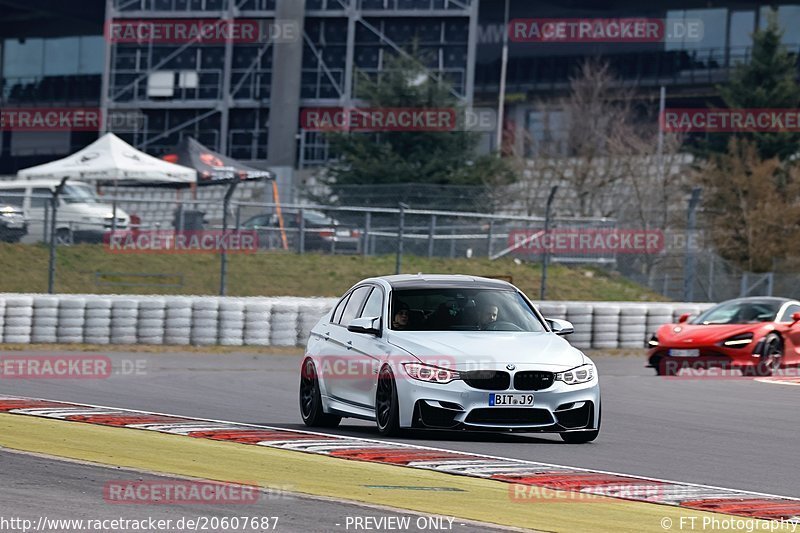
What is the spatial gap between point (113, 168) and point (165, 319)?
34.1ft

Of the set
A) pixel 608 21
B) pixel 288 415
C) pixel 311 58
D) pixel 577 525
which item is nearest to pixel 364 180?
pixel 311 58

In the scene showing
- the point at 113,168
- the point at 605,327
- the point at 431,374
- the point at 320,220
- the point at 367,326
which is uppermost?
the point at 113,168

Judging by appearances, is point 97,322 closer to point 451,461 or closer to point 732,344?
point 732,344

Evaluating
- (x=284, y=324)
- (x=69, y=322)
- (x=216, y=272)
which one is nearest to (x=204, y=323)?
(x=284, y=324)

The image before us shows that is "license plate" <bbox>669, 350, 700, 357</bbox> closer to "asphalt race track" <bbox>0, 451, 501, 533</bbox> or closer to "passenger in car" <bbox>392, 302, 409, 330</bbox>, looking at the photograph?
"passenger in car" <bbox>392, 302, 409, 330</bbox>

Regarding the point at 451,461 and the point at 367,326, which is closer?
the point at 451,461

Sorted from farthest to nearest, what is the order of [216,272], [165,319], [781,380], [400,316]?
[216,272] < [165,319] < [781,380] < [400,316]

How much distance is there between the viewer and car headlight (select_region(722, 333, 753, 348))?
789 inches

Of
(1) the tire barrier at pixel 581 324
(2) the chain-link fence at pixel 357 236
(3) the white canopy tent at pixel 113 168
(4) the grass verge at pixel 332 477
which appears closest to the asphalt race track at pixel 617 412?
(4) the grass verge at pixel 332 477

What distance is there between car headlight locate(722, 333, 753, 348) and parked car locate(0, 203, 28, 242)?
1244 centimetres

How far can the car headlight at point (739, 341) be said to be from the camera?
20.0 metres

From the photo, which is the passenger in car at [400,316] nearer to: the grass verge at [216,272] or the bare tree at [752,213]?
the grass verge at [216,272]

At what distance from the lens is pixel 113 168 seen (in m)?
32.3

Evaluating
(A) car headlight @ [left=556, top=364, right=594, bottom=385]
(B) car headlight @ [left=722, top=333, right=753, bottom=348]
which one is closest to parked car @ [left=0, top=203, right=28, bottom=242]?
(B) car headlight @ [left=722, top=333, right=753, bottom=348]
